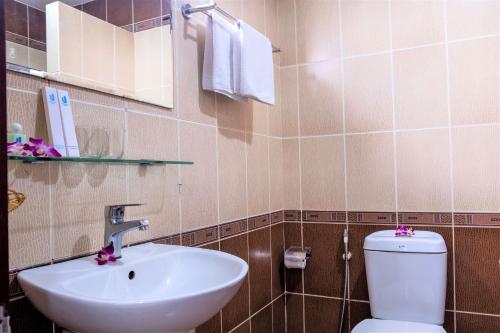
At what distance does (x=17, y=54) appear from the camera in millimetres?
927

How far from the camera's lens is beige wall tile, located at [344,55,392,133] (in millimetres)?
2016

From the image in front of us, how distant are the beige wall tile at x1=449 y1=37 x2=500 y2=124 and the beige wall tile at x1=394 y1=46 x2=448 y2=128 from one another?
0.05 meters

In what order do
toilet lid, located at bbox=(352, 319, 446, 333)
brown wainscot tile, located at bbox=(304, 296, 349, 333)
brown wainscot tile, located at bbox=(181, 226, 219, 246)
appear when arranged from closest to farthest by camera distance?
brown wainscot tile, located at bbox=(181, 226, 219, 246) → toilet lid, located at bbox=(352, 319, 446, 333) → brown wainscot tile, located at bbox=(304, 296, 349, 333)

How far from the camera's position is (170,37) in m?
1.42

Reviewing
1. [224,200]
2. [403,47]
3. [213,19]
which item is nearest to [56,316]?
[224,200]

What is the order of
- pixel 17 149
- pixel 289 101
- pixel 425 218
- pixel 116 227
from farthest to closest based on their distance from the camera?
pixel 289 101 → pixel 425 218 → pixel 116 227 → pixel 17 149

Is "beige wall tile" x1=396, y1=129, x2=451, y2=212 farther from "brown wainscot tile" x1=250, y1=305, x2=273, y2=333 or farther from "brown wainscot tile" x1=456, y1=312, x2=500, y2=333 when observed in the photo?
"brown wainscot tile" x1=250, y1=305, x2=273, y2=333

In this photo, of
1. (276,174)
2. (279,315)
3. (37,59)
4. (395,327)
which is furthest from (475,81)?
(37,59)

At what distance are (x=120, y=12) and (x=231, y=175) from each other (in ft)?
2.65

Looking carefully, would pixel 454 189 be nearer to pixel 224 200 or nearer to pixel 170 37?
pixel 224 200

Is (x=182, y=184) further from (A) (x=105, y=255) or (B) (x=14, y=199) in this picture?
(B) (x=14, y=199)

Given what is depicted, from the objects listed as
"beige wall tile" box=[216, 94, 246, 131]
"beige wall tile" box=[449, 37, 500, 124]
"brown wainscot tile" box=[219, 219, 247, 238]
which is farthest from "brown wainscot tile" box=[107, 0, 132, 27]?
"beige wall tile" box=[449, 37, 500, 124]

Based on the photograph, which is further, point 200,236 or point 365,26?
point 365,26

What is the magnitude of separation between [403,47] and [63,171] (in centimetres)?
170
